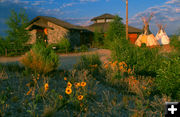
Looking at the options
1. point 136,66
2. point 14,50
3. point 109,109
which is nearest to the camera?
point 109,109

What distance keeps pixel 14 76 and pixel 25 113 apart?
2.52 m

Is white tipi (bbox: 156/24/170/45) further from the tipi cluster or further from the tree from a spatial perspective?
the tree

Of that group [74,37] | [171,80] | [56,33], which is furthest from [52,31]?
[171,80]

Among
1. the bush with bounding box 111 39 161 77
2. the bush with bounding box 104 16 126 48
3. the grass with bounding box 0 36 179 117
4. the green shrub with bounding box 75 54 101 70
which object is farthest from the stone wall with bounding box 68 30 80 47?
the grass with bounding box 0 36 179 117

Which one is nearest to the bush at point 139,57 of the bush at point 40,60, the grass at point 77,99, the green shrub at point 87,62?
the green shrub at point 87,62

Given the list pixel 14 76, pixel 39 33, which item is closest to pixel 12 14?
pixel 39 33

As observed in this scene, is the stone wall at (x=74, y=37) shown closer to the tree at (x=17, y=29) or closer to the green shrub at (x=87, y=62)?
the tree at (x=17, y=29)

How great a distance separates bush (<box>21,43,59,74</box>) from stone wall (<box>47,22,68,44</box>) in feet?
54.7

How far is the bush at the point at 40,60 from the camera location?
5.65 metres

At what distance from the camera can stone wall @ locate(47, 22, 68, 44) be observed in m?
22.6

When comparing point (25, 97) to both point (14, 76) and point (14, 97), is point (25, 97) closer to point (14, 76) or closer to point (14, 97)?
point (14, 97)

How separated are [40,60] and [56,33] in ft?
58.7

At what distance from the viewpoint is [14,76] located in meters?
5.10

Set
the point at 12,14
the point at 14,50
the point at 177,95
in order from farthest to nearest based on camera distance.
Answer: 1. the point at 12,14
2. the point at 14,50
3. the point at 177,95
